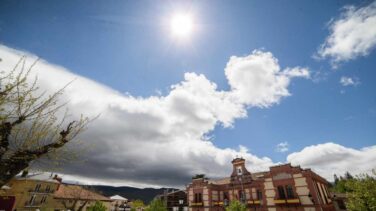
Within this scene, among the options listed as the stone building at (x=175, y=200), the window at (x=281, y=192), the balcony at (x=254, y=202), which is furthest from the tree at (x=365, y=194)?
the stone building at (x=175, y=200)

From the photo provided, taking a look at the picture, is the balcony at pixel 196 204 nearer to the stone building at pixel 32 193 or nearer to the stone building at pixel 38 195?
the stone building at pixel 38 195

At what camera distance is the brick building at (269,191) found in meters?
27.4

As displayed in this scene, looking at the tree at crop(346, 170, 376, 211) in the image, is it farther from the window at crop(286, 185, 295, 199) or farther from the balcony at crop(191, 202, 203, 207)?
the balcony at crop(191, 202, 203, 207)

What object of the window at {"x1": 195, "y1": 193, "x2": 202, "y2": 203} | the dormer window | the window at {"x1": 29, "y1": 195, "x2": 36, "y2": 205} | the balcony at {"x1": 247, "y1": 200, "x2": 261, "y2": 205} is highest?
the dormer window

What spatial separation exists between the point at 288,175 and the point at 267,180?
3.67 meters

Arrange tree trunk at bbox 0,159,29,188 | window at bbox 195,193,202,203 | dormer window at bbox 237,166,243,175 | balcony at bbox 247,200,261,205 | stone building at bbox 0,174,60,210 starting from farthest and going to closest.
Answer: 1. stone building at bbox 0,174,60,210
2. window at bbox 195,193,202,203
3. dormer window at bbox 237,166,243,175
4. balcony at bbox 247,200,261,205
5. tree trunk at bbox 0,159,29,188

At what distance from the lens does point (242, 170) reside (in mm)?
38719

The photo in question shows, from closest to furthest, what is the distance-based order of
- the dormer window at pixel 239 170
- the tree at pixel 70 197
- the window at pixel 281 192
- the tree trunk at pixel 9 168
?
the tree trunk at pixel 9 168 < the window at pixel 281 192 < the dormer window at pixel 239 170 < the tree at pixel 70 197

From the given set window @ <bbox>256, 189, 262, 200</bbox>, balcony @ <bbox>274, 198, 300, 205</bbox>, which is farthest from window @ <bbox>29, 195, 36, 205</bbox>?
balcony @ <bbox>274, 198, 300, 205</bbox>

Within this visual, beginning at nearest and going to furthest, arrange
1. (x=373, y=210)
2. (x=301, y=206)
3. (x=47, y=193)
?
(x=373, y=210) → (x=301, y=206) → (x=47, y=193)

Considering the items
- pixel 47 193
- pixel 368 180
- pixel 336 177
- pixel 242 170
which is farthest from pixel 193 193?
pixel 336 177

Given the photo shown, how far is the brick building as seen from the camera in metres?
27.4

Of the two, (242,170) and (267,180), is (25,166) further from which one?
(242,170)

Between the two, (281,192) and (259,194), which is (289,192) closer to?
(281,192)
